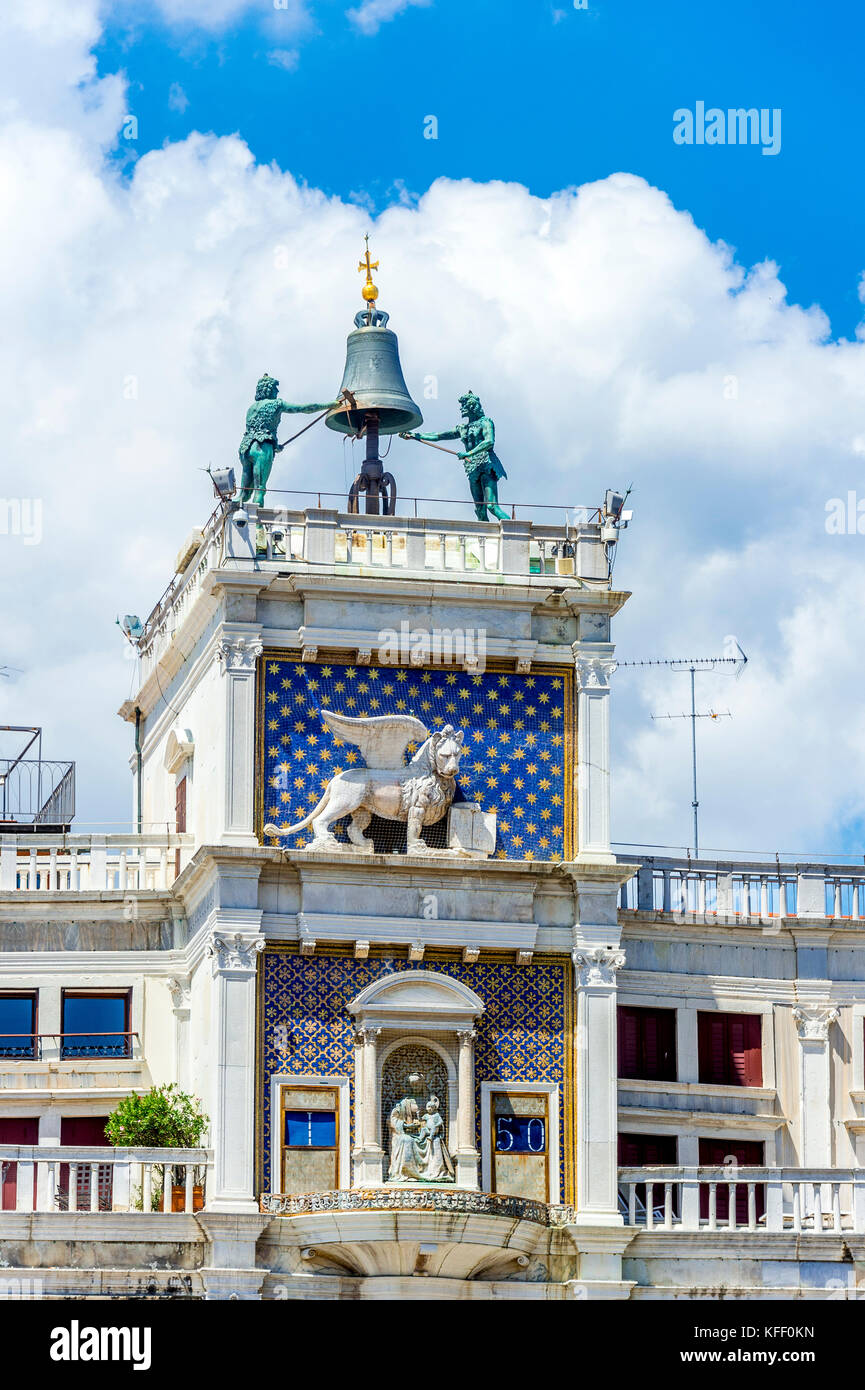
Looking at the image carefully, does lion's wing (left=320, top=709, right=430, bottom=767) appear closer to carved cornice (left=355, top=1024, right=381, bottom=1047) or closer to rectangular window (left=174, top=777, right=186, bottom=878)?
A: carved cornice (left=355, top=1024, right=381, bottom=1047)

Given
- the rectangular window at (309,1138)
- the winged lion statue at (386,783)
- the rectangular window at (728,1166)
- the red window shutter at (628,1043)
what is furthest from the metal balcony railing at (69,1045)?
the rectangular window at (728,1166)

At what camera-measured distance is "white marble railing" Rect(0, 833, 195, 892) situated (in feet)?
175

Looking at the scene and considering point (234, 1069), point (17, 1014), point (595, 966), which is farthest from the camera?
point (17, 1014)

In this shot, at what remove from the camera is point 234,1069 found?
49.3 m

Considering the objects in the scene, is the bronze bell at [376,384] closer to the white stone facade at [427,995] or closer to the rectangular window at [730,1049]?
the white stone facade at [427,995]

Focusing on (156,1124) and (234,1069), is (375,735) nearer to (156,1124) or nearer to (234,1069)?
(234,1069)

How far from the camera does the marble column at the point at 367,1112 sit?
161ft

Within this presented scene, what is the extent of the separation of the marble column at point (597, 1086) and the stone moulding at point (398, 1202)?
1.37 metres

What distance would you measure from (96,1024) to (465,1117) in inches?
300

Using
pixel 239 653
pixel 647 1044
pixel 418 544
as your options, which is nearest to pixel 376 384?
pixel 418 544

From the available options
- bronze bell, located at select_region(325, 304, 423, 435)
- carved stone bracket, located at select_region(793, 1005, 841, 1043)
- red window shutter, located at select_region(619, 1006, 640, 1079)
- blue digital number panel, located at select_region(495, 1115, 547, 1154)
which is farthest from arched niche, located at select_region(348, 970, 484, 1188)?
bronze bell, located at select_region(325, 304, 423, 435)

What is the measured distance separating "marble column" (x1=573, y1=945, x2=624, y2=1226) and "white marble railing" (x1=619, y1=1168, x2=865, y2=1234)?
2.46ft

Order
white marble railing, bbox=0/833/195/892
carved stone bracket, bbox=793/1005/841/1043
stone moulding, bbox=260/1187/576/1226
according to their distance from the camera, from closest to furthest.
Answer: stone moulding, bbox=260/1187/576/1226
white marble railing, bbox=0/833/195/892
carved stone bracket, bbox=793/1005/841/1043
